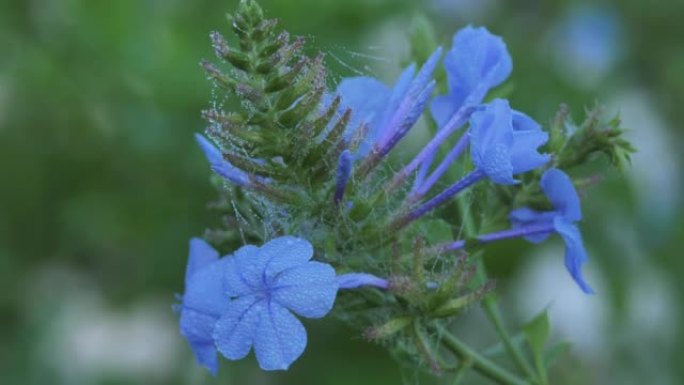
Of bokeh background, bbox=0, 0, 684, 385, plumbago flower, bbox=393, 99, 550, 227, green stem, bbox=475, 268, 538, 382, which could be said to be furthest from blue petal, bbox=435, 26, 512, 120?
bokeh background, bbox=0, 0, 684, 385

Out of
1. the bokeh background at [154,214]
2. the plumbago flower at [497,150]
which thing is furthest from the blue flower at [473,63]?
the bokeh background at [154,214]

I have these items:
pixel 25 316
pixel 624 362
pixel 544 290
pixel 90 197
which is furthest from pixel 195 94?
pixel 624 362

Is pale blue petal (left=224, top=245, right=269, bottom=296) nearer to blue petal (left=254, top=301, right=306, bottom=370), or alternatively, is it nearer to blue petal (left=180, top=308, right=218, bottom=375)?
blue petal (left=254, top=301, right=306, bottom=370)

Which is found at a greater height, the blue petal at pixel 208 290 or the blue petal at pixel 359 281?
the blue petal at pixel 208 290

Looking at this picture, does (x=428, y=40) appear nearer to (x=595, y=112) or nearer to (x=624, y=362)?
(x=595, y=112)

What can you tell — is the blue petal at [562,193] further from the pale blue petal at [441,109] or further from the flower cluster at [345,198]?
the pale blue petal at [441,109]

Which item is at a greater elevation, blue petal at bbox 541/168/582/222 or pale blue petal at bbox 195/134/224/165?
pale blue petal at bbox 195/134/224/165
